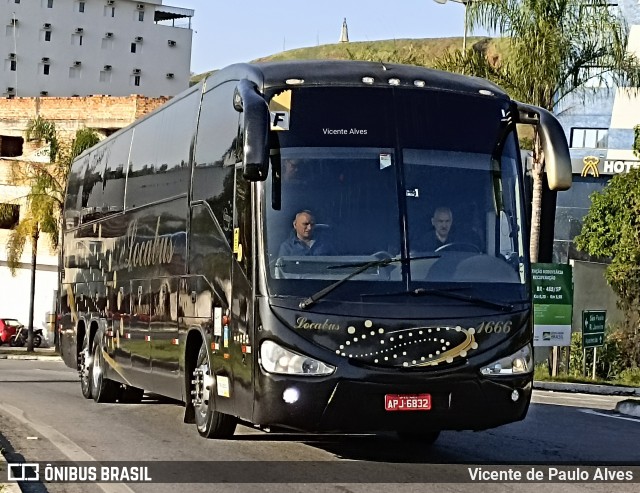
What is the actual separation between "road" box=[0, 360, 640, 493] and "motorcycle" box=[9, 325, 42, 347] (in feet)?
151

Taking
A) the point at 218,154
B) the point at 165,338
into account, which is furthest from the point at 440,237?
the point at 165,338

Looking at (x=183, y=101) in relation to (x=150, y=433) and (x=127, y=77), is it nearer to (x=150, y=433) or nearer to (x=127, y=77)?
(x=150, y=433)

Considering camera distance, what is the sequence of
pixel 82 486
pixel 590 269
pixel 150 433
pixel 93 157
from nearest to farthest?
pixel 82 486 < pixel 150 433 < pixel 93 157 < pixel 590 269

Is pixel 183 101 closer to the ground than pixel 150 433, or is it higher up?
higher up

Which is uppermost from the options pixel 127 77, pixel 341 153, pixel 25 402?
pixel 127 77

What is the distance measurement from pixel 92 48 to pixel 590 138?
77079 mm

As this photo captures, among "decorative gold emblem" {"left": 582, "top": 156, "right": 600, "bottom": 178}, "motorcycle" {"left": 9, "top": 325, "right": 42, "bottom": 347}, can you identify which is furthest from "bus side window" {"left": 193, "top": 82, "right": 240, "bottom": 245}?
"motorcycle" {"left": 9, "top": 325, "right": 42, "bottom": 347}

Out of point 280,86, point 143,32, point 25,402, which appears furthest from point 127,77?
point 280,86

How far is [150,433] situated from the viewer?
1443 centimetres

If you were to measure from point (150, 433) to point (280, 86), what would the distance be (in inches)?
185

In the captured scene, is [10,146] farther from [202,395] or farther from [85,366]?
[202,395]

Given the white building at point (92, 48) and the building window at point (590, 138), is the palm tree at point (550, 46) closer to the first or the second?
the building window at point (590, 138)

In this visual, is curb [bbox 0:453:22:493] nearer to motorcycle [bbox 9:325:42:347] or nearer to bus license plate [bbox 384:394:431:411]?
bus license plate [bbox 384:394:431:411]

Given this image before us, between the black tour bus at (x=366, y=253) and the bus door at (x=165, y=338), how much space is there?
3.74 feet
